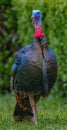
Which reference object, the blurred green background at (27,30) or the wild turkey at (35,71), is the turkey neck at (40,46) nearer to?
the wild turkey at (35,71)

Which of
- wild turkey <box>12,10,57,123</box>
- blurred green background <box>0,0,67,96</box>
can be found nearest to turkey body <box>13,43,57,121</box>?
wild turkey <box>12,10,57,123</box>

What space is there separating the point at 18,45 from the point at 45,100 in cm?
232

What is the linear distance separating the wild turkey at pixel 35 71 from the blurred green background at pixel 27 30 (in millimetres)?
3456

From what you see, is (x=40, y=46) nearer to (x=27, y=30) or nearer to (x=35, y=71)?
(x=35, y=71)

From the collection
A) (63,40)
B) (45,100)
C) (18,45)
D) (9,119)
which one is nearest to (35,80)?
(9,119)

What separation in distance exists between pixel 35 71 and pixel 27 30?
536 cm

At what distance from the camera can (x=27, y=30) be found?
1205 cm

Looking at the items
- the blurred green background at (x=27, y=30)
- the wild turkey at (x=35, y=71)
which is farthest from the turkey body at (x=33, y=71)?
the blurred green background at (x=27, y=30)

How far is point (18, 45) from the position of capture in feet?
44.1

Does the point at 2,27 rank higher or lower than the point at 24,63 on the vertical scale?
higher

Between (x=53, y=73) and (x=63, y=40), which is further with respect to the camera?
(x=63, y=40)

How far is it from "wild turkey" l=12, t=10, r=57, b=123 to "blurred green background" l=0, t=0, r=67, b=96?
3.46 meters

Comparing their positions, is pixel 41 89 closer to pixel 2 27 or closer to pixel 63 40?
pixel 63 40

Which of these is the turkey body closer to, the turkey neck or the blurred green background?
Result: the turkey neck
